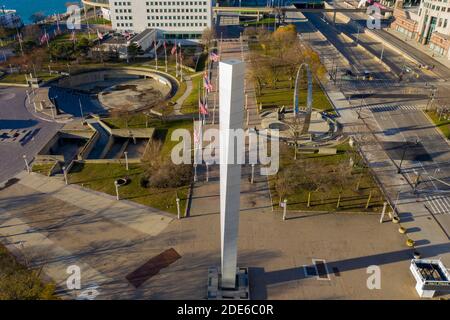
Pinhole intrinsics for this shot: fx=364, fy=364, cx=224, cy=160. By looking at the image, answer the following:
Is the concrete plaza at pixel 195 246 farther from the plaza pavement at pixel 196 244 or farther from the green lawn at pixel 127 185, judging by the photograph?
the green lawn at pixel 127 185

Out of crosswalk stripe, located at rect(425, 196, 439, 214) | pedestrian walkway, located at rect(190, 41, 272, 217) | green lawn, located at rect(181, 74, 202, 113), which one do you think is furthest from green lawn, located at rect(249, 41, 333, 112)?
crosswalk stripe, located at rect(425, 196, 439, 214)

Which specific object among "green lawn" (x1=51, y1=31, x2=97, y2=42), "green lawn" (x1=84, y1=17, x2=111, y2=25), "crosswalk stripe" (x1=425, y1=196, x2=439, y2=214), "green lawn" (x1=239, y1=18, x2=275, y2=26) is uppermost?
"green lawn" (x1=239, y1=18, x2=275, y2=26)

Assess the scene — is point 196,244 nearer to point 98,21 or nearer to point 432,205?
point 432,205

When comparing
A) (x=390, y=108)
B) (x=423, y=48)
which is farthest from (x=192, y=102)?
(x=423, y=48)

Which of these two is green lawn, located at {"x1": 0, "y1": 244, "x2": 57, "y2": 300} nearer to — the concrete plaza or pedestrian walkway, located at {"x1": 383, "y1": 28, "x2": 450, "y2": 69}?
the concrete plaza

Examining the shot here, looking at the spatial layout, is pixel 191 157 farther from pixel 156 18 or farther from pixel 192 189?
pixel 156 18

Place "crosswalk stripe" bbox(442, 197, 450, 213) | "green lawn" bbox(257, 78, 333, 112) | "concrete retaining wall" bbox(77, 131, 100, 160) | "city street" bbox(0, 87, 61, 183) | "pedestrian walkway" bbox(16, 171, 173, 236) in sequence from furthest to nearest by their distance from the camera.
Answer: "green lawn" bbox(257, 78, 333, 112) < "concrete retaining wall" bbox(77, 131, 100, 160) < "city street" bbox(0, 87, 61, 183) < "crosswalk stripe" bbox(442, 197, 450, 213) < "pedestrian walkway" bbox(16, 171, 173, 236)
